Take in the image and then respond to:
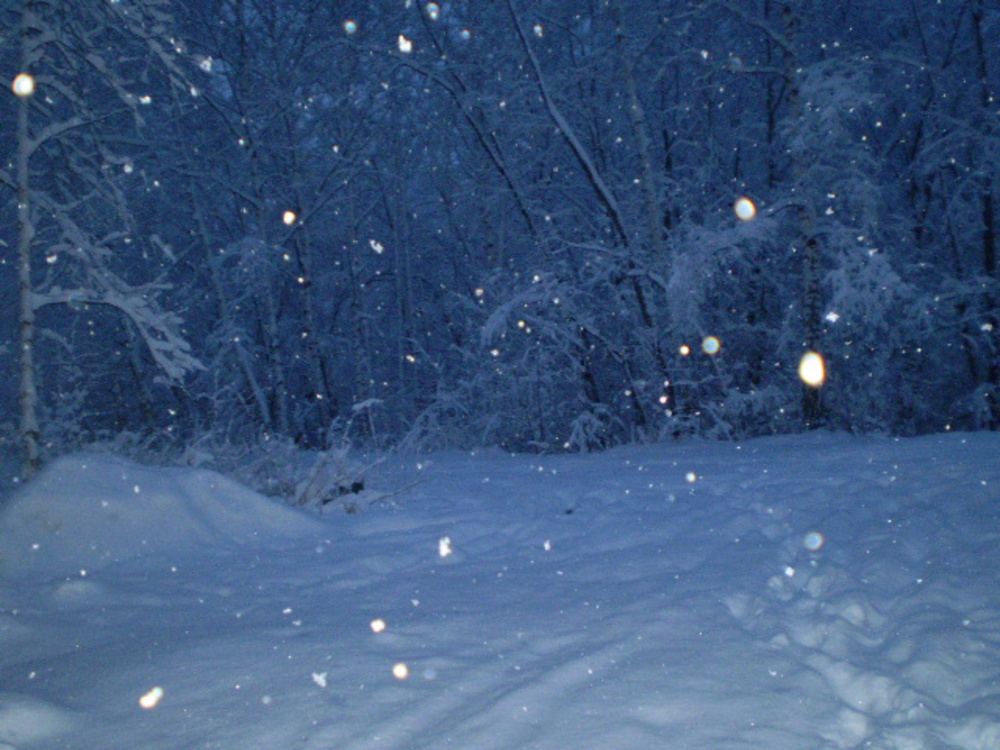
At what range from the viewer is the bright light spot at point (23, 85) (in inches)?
217

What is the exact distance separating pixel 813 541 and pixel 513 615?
7.09 ft

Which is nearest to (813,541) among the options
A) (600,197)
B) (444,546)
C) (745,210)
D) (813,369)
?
(444,546)

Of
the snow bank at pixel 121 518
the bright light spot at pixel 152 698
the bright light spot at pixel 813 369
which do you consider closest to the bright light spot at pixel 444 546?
the snow bank at pixel 121 518

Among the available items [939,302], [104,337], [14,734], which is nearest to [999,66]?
[939,302]

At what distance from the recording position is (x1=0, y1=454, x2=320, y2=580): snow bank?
13.5ft

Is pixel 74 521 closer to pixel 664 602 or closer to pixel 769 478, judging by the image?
pixel 664 602

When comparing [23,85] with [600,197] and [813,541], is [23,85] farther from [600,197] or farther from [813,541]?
[600,197]

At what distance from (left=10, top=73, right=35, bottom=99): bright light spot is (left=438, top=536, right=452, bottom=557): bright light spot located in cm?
509

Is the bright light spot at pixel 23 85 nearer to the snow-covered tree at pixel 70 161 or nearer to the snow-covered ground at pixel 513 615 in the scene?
the snow-covered tree at pixel 70 161

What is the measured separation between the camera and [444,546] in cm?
460

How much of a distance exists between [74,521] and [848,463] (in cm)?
631

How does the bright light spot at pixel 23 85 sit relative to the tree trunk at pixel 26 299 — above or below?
above

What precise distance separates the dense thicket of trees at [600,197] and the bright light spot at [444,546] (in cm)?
318

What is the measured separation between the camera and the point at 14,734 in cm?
207
